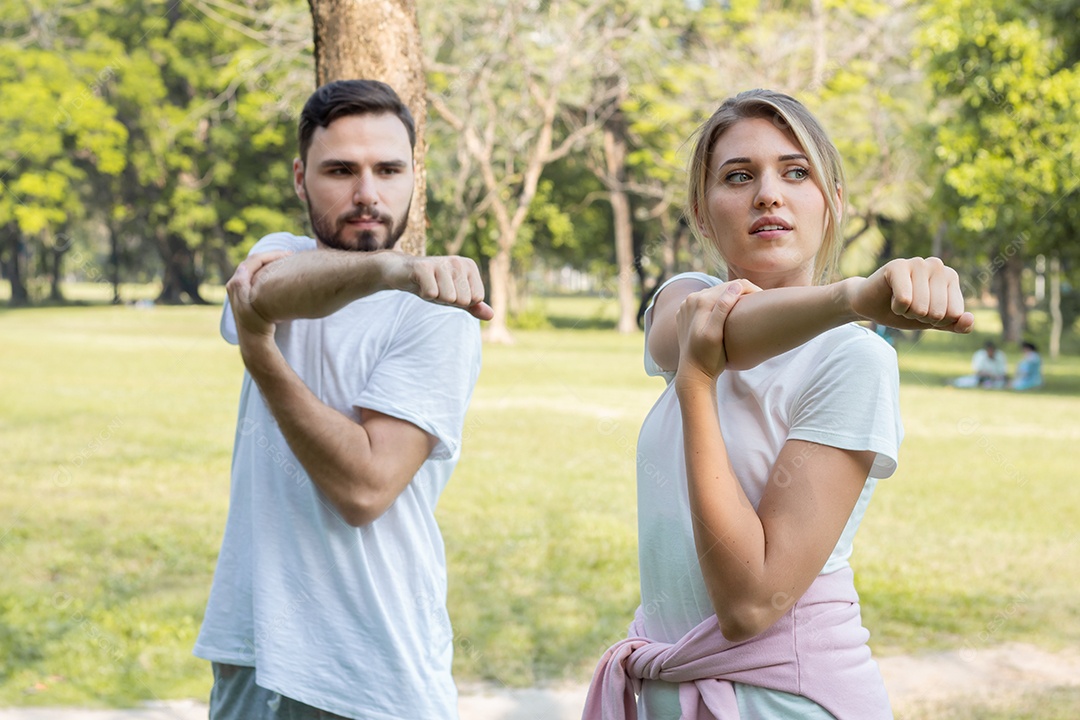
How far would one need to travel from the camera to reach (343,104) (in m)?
2.31

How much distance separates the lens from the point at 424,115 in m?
3.55

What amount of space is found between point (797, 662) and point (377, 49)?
7.94ft

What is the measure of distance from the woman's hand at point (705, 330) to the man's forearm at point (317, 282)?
1.34 feet

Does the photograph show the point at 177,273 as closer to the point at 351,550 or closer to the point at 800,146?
the point at 351,550

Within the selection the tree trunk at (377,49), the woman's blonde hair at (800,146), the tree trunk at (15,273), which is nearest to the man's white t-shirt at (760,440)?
the woman's blonde hair at (800,146)

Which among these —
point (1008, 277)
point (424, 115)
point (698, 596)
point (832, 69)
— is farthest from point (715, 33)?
point (698, 596)

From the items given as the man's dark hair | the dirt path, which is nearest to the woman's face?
the man's dark hair

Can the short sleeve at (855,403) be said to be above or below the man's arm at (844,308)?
below

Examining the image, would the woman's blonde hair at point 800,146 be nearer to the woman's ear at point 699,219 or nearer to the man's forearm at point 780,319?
the woman's ear at point 699,219

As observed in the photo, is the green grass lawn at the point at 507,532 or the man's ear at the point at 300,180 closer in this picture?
the man's ear at the point at 300,180

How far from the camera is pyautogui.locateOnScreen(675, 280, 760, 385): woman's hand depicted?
4.90 feet

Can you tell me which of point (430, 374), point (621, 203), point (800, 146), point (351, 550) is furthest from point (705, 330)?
point (621, 203)

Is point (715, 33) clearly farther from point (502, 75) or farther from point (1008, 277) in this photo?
point (1008, 277)

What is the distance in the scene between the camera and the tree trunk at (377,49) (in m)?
3.40
